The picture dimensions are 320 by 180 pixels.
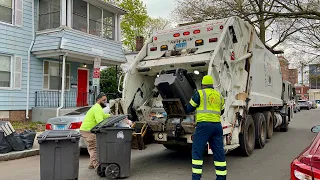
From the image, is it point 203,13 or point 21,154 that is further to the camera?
point 203,13

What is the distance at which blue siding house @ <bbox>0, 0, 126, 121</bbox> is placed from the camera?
1275 centimetres

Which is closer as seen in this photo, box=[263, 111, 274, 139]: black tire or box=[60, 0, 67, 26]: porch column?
box=[263, 111, 274, 139]: black tire

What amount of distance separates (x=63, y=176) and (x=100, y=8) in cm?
1253

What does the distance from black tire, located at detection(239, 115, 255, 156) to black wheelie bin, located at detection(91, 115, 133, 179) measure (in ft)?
9.69

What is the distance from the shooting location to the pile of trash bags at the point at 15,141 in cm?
763

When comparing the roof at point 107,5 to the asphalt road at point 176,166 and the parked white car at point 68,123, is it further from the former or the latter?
the asphalt road at point 176,166

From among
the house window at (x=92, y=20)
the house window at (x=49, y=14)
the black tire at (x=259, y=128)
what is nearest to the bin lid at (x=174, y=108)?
the black tire at (x=259, y=128)

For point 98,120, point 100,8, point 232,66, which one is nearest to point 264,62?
point 232,66

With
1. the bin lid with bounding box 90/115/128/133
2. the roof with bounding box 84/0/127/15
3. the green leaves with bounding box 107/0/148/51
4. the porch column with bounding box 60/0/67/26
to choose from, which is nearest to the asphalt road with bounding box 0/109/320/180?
the bin lid with bounding box 90/115/128/133

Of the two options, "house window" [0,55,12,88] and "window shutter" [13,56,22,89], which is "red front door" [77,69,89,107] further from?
"house window" [0,55,12,88]

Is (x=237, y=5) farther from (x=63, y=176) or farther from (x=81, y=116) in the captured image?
(x=63, y=176)

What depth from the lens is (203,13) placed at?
15.4 meters

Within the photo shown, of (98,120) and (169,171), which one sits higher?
(98,120)

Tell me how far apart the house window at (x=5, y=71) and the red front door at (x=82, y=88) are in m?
3.63
